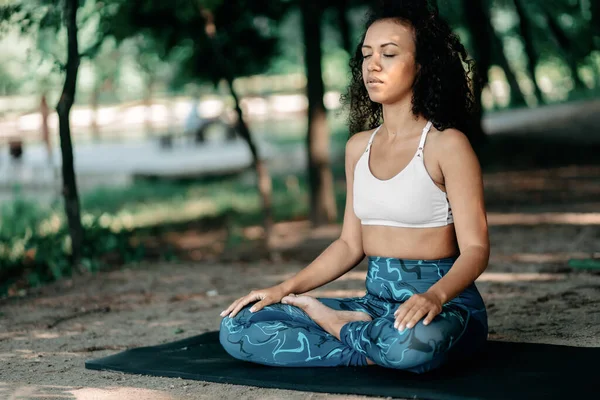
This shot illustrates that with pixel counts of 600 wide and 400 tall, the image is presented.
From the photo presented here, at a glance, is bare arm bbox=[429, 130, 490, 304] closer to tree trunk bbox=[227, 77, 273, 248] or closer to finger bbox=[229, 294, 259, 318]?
finger bbox=[229, 294, 259, 318]

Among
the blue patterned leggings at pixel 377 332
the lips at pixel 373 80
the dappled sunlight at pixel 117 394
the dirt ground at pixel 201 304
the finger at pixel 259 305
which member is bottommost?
the dirt ground at pixel 201 304

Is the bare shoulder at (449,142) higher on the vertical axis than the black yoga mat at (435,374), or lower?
higher

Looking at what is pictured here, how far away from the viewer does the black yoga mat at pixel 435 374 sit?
299 centimetres

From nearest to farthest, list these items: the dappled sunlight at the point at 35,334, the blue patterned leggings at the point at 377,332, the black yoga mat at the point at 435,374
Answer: the black yoga mat at the point at 435,374, the blue patterned leggings at the point at 377,332, the dappled sunlight at the point at 35,334

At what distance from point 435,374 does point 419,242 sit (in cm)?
51

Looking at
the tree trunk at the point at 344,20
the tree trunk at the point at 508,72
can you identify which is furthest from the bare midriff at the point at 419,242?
the tree trunk at the point at 508,72

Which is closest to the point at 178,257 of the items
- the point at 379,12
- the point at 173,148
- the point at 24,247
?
the point at 24,247

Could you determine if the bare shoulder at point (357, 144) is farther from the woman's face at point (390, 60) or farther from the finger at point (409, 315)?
the finger at point (409, 315)

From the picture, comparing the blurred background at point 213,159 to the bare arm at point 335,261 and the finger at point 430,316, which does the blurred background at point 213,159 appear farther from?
the finger at point 430,316

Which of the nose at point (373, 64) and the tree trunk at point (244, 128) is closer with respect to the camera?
the nose at point (373, 64)

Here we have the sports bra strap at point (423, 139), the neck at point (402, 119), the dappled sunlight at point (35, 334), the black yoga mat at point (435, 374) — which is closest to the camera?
the black yoga mat at point (435, 374)

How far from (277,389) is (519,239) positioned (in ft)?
15.5

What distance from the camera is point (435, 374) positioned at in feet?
10.6

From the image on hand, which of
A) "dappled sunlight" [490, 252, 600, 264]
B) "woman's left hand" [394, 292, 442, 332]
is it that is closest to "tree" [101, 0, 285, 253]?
"dappled sunlight" [490, 252, 600, 264]
